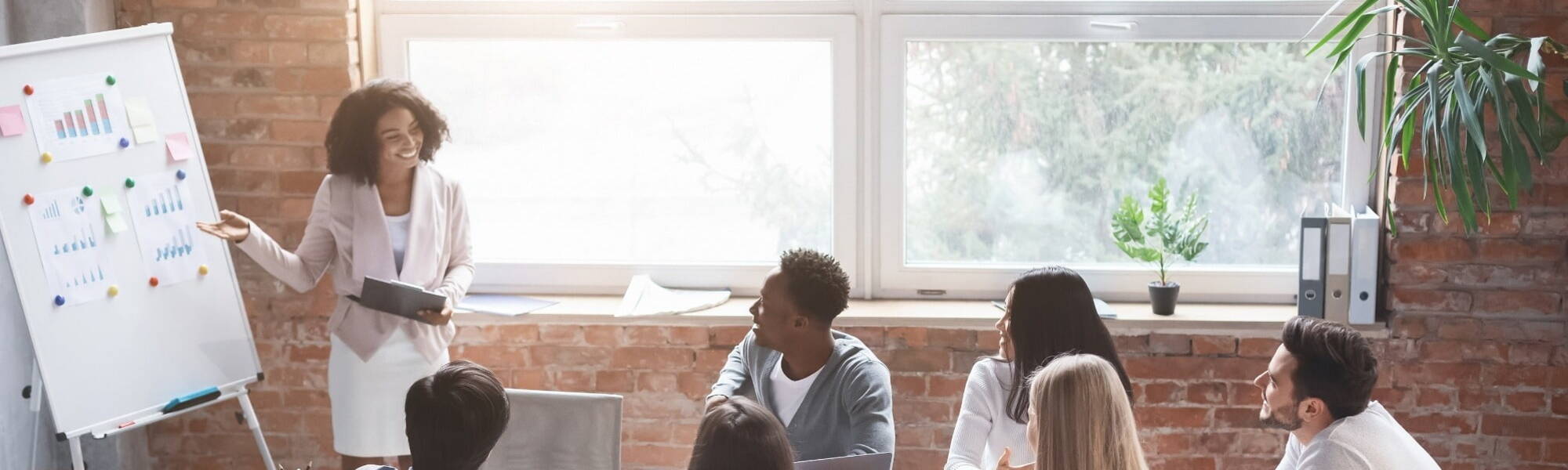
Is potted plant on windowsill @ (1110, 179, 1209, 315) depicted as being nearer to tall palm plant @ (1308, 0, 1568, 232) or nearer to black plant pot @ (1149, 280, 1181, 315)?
black plant pot @ (1149, 280, 1181, 315)

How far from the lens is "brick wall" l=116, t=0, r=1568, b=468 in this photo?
336 cm

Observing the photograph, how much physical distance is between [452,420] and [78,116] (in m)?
1.68

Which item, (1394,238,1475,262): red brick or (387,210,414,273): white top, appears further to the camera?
(1394,238,1475,262): red brick

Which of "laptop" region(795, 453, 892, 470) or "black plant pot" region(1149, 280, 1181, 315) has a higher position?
"black plant pot" region(1149, 280, 1181, 315)

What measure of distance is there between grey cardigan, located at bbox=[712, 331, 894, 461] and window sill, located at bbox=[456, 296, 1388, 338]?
0.74 metres

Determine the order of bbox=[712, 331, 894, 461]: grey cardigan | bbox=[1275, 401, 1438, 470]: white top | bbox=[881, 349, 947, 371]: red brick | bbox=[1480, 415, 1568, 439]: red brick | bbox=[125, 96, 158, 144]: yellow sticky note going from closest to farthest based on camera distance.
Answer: bbox=[1275, 401, 1438, 470]: white top → bbox=[712, 331, 894, 461]: grey cardigan → bbox=[125, 96, 158, 144]: yellow sticky note → bbox=[1480, 415, 1568, 439]: red brick → bbox=[881, 349, 947, 371]: red brick

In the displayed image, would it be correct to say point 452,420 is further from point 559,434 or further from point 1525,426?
point 1525,426

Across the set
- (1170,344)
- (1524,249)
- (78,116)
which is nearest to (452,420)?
(78,116)

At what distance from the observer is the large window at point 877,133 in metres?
3.58

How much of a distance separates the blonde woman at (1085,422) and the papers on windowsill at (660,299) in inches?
64.3

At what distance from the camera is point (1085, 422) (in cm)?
209

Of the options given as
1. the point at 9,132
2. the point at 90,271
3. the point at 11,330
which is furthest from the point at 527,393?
the point at 11,330

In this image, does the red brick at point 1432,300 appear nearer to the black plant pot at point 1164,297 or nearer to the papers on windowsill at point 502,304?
the black plant pot at point 1164,297

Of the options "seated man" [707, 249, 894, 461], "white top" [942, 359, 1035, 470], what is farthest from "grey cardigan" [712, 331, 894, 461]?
"white top" [942, 359, 1035, 470]
